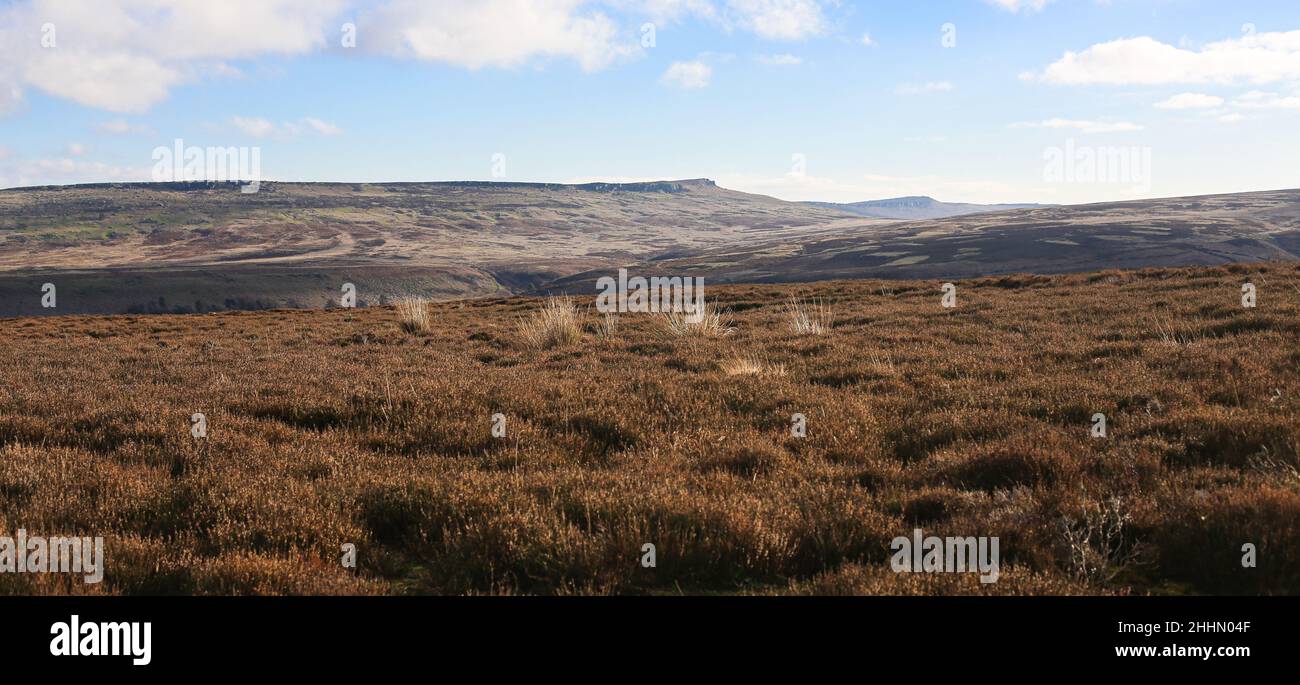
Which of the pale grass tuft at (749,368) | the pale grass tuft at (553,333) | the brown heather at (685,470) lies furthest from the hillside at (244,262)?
the brown heather at (685,470)

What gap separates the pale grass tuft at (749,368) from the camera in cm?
1029

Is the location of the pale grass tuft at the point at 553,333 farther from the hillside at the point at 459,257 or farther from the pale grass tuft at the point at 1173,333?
the hillside at the point at 459,257

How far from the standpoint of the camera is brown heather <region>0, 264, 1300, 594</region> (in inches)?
159

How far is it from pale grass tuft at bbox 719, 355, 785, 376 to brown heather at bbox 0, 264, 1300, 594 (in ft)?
0.62

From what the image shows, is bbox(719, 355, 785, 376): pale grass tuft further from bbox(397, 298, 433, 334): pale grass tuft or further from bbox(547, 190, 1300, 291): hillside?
bbox(547, 190, 1300, 291): hillside

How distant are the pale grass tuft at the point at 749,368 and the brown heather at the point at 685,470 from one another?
0.19m

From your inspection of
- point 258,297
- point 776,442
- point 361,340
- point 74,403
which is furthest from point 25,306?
point 776,442

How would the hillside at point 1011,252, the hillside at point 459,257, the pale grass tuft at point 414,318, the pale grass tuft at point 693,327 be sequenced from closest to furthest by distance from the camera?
the pale grass tuft at point 693,327 → the pale grass tuft at point 414,318 → the hillside at point 1011,252 → the hillside at point 459,257

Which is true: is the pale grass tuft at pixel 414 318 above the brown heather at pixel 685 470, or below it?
above

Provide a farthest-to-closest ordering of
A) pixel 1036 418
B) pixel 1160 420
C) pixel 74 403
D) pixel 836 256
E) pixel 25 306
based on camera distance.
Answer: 1. pixel 836 256
2. pixel 25 306
3. pixel 74 403
4. pixel 1036 418
5. pixel 1160 420

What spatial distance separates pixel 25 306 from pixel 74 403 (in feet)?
386

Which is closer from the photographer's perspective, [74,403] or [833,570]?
[833,570]

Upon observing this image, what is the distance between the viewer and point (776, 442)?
22.2ft
